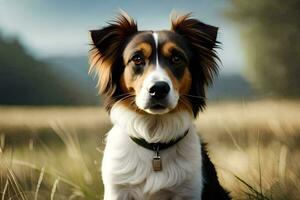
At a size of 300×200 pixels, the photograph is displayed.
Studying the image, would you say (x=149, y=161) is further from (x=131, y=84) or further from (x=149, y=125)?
(x=131, y=84)

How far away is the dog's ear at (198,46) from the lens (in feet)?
15.4

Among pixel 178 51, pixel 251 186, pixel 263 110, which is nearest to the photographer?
pixel 178 51

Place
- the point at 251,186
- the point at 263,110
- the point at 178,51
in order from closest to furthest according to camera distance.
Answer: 1. the point at 178,51
2. the point at 251,186
3. the point at 263,110

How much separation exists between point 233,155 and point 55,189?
1497mm

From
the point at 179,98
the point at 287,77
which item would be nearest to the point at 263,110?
the point at 287,77

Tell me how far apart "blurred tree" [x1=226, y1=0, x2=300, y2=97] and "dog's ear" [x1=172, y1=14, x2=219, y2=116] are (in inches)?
56.2

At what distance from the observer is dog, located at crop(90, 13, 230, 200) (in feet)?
14.8

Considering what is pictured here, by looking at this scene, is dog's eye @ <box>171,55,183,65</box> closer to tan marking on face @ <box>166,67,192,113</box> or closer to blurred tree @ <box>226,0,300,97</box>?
tan marking on face @ <box>166,67,192,113</box>

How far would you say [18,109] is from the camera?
6297 millimetres

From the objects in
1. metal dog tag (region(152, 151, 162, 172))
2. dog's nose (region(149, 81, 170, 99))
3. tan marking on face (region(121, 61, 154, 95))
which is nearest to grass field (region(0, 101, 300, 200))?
metal dog tag (region(152, 151, 162, 172))

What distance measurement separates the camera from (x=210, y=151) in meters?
5.74

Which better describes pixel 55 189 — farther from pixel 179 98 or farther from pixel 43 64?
pixel 179 98

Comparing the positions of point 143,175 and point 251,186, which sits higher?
point 143,175

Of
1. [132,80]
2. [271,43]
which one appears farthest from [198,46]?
[271,43]
